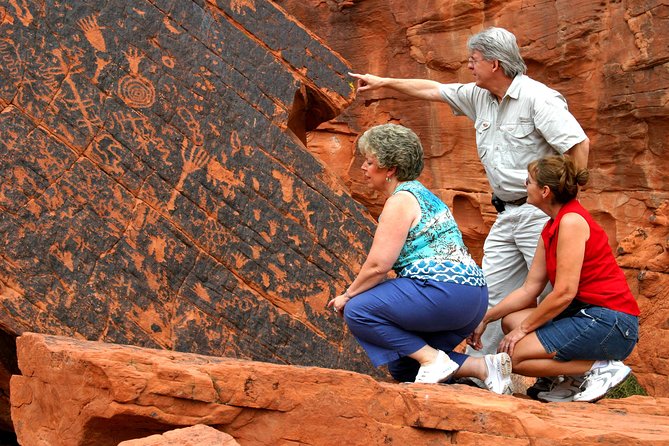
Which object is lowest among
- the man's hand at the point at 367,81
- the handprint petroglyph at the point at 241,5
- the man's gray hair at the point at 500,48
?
the man's hand at the point at 367,81

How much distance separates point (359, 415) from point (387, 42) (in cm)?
456

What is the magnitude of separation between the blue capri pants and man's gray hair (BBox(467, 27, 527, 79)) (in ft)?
3.30

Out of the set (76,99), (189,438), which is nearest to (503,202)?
(76,99)

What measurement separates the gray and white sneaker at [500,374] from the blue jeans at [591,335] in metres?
0.17

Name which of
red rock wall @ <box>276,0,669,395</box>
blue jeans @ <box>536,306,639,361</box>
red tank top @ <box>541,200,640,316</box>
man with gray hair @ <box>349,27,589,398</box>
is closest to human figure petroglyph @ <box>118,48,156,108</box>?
man with gray hair @ <box>349,27,589,398</box>

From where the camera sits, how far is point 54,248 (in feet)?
12.7

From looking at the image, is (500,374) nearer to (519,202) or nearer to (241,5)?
(519,202)

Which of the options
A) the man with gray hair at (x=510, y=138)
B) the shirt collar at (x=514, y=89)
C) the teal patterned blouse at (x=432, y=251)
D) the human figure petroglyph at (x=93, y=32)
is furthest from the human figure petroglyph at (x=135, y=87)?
the shirt collar at (x=514, y=89)

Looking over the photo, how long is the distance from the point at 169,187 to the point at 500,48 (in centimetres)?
155

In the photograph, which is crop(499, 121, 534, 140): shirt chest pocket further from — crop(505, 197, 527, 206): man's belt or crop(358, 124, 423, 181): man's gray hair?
crop(358, 124, 423, 181): man's gray hair

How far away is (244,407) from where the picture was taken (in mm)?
2932

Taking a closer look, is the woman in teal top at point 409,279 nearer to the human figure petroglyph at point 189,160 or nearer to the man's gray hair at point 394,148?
the man's gray hair at point 394,148

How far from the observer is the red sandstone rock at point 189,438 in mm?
2545

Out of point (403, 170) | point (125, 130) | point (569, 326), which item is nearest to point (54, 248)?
point (125, 130)
